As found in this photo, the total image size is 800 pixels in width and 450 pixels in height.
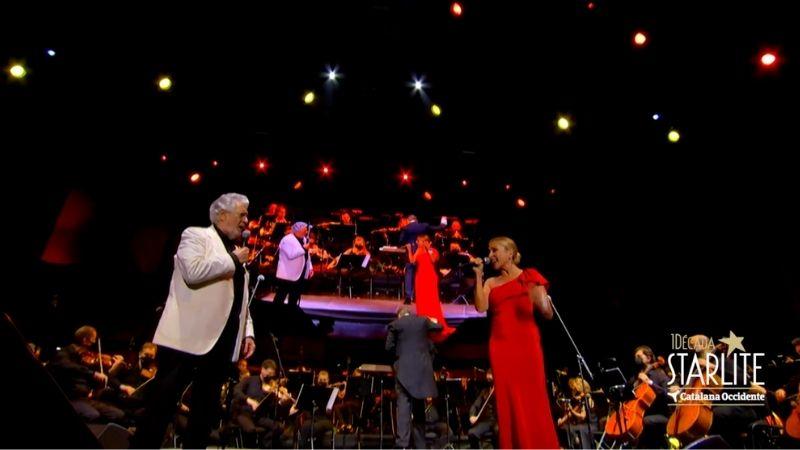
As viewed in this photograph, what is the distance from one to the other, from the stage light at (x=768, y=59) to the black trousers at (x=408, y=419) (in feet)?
20.1

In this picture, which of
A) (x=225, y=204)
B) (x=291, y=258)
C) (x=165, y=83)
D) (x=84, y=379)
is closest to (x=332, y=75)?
(x=165, y=83)

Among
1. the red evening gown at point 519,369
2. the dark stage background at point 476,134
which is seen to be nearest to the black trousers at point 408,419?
the red evening gown at point 519,369

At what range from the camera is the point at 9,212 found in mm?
7238

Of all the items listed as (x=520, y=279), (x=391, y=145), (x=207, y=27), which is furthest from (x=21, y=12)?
(x=391, y=145)

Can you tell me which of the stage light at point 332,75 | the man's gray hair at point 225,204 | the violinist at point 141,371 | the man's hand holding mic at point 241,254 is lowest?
the violinist at point 141,371

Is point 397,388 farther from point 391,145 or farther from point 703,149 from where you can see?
point 391,145

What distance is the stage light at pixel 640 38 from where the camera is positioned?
7.55 metres

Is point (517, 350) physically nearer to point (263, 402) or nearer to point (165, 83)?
point (263, 402)

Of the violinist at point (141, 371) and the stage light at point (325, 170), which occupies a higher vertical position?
the stage light at point (325, 170)

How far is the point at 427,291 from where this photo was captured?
8430 mm

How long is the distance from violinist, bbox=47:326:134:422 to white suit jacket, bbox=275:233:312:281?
3113 mm

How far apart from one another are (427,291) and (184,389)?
5.61 m

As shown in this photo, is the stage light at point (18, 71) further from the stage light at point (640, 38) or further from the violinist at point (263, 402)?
the stage light at point (640, 38)

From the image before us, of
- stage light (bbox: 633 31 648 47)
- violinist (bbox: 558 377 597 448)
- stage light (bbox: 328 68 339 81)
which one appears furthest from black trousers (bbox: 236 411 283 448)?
stage light (bbox: 633 31 648 47)
